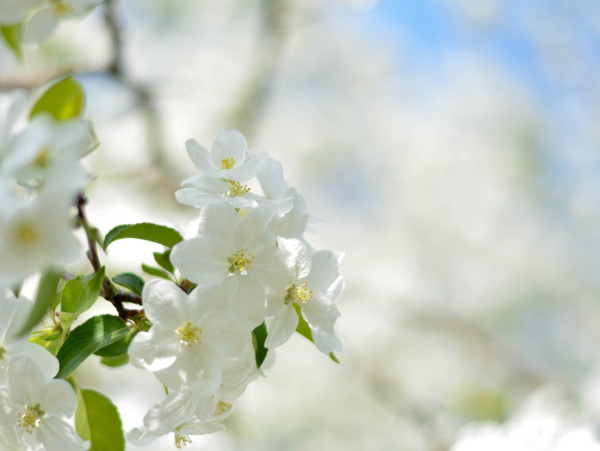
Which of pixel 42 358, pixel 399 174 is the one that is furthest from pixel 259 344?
pixel 399 174

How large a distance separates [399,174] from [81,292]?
517 cm

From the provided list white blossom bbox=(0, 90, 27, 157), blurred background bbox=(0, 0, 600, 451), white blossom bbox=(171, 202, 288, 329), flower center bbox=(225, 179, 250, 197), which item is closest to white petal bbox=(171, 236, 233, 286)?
white blossom bbox=(171, 202, 288, 329)

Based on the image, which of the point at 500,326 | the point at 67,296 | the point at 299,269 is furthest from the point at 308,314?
the point at 500,326

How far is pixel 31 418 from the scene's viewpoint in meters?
0.65

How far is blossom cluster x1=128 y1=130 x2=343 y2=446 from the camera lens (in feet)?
2.06

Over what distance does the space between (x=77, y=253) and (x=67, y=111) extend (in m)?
0.17

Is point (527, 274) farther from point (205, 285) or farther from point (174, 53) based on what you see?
point (205, 285)

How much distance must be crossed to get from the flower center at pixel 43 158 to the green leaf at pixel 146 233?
0.21 metres

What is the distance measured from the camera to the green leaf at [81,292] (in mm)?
632

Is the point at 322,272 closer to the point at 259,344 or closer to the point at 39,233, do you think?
the point at 259,344

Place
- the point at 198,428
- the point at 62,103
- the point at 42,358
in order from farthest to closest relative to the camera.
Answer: the point at 198,428 < the point at 42,358 < the point at 62,103

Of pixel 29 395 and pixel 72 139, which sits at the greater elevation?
pixel 72 139

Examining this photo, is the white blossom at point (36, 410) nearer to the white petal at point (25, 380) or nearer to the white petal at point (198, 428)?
the white petal at point (25, 380)

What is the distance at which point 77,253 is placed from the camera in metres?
0.44
